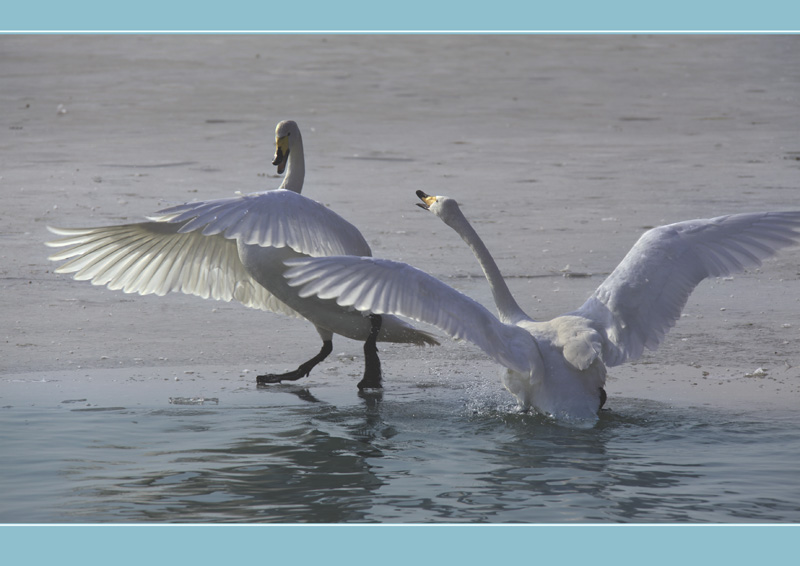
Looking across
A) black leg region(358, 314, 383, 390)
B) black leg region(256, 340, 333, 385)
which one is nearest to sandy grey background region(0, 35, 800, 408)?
black leg region(256, 340, 333, 385)

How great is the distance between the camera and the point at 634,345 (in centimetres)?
654

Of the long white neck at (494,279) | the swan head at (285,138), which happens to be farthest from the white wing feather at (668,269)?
the swan head at (285,138)

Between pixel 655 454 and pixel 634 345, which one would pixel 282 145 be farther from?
pixel 655 454

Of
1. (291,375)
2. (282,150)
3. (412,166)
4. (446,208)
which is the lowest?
(291,375)

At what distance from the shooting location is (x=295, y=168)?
816cm

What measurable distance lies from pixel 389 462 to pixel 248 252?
194cm

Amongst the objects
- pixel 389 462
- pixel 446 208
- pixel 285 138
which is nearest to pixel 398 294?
pixel 389 462

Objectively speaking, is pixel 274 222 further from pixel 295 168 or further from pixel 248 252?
pixel 295 168

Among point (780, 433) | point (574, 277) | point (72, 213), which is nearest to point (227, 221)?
point (780, 433)

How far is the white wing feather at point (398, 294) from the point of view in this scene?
593 centimetres

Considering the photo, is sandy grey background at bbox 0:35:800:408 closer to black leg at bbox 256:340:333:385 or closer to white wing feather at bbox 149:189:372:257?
black leg at bbox 256:340:333:385

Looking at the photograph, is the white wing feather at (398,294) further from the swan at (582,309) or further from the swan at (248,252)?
the swan at (248,252)

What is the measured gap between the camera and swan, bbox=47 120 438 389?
21.6 feet

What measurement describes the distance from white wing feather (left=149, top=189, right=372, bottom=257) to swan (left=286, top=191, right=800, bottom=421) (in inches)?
8.8
